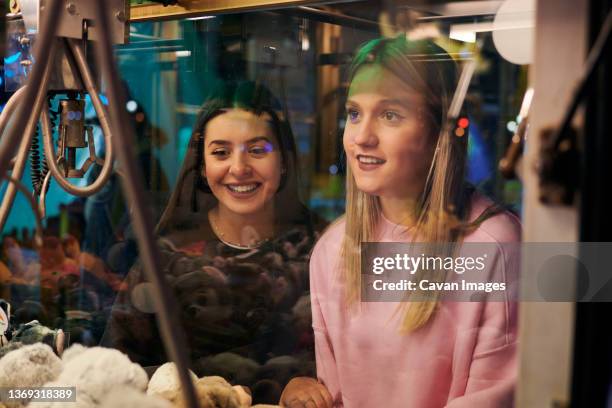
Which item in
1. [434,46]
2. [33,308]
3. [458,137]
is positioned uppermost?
[434,46]

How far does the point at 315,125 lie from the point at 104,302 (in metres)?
0.72

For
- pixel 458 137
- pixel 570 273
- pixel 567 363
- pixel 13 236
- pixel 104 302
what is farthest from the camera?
pixel 13 236

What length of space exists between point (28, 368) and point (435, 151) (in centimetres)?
100

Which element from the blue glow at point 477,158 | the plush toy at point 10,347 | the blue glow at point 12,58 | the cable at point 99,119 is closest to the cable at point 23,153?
the cable at point 99,119

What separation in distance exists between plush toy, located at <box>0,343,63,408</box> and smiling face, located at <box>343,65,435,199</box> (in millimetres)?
807

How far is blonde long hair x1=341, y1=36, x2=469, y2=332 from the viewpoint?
1.47 m

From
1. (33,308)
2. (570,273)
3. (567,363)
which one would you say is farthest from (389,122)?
(33,308)

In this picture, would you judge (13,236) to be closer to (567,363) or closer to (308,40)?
(308,40)

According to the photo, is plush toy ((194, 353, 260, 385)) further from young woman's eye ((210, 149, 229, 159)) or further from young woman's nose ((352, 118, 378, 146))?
young woman's nose ((352, 118, 378, 146))

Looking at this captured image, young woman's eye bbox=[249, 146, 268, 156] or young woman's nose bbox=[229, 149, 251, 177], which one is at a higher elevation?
young woman's eye bbox=[249, 146, 268, 156]

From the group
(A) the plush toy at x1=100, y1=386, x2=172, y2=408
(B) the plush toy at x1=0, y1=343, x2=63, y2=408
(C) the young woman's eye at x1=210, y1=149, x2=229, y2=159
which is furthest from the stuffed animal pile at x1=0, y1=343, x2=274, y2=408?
(A) the plush toy at x1=100, y1=386, x2=172, y2=408

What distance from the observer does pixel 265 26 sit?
1.69 metres

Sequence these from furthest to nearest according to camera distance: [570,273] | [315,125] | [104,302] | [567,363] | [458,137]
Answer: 1. [104,302]
2. [315,125]
3. [458,137]
4. [570,273]
5. [567,363]

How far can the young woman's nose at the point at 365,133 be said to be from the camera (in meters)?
1.54
